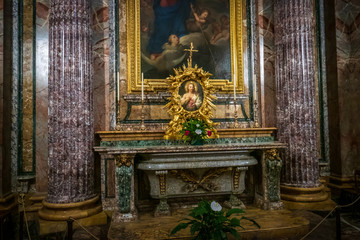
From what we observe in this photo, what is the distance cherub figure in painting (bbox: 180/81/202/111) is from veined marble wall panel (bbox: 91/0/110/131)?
1.42 metres

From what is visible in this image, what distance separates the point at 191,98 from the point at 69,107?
2.14 metres

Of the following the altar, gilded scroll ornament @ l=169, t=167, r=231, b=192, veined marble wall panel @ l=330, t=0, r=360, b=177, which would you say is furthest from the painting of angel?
veined marble wall panel @ l=330, t=0, r=360, b=177

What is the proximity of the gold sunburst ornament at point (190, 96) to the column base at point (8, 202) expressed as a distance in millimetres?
3250

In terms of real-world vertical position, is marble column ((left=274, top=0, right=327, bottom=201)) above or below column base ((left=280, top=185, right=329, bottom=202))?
above

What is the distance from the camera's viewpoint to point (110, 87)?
516 centimetres

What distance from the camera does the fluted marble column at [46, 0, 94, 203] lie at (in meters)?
4.25

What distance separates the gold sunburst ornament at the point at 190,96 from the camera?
489cm

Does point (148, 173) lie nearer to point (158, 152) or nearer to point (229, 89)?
point (158, 152)

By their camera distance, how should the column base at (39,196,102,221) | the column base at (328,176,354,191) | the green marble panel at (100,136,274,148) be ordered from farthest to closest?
1. the column base at (328,176,354,191)
2. the green marble panel at (100,136,274,148)
3. the column base at (39,196,102,221)

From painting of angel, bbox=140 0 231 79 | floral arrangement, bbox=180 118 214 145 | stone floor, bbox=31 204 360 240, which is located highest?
painting of angel, bbox=140 0 231 79

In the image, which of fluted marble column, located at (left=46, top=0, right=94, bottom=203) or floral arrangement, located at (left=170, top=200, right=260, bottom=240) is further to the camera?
fluted marble column, located at (left=46, top=0, right=94, bottom=203)

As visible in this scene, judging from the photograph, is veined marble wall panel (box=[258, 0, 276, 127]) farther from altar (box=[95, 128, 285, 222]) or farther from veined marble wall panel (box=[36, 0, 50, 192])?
veined marble wall panel (box=[36, 0, 50, 192])

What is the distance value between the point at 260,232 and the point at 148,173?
6.37 feet

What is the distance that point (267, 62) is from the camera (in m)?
5.65
